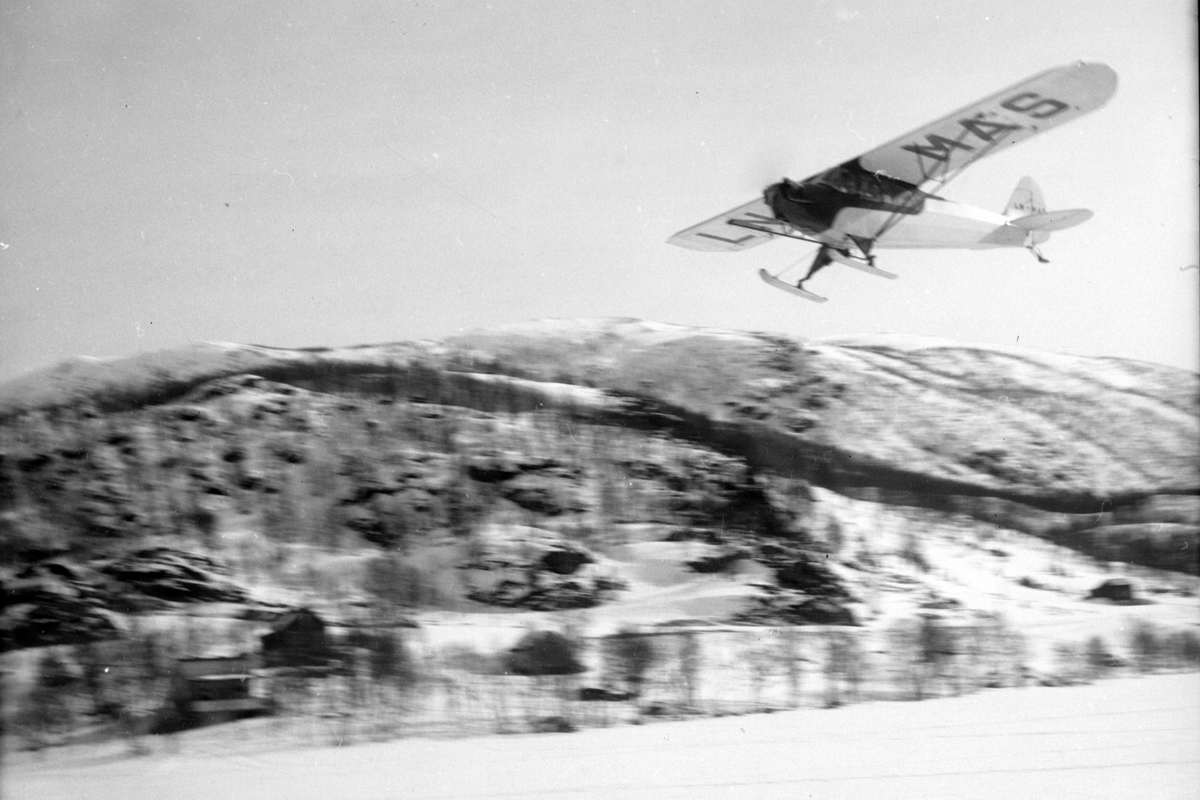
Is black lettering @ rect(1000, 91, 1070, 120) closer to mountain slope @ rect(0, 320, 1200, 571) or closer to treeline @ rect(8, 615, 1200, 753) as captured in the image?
mountain slope @ rect(0, 320, 1200, 571)

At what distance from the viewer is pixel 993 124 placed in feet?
9.94

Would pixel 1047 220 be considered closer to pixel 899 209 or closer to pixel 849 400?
pixel 899 209

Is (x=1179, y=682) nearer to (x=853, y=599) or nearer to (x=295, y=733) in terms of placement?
(x=853, y=599)

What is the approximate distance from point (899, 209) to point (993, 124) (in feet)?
1.15

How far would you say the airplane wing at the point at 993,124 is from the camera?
2.99 m

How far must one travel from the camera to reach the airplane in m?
3.06

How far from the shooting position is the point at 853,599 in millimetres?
3088

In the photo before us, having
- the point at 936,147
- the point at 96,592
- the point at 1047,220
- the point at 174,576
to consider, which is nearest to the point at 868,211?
the point at 936,147

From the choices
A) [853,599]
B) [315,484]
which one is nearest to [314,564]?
[315,484]

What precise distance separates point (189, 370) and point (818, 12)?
2183 millimetres


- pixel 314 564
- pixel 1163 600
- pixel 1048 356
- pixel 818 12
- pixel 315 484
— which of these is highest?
pixel 818 12

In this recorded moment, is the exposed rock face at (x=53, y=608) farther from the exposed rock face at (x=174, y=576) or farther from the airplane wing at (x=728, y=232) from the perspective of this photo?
the airplane wing at (x=728, y=232)

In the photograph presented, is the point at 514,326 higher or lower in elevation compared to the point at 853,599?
higher

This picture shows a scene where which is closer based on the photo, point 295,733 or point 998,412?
point 295,733
